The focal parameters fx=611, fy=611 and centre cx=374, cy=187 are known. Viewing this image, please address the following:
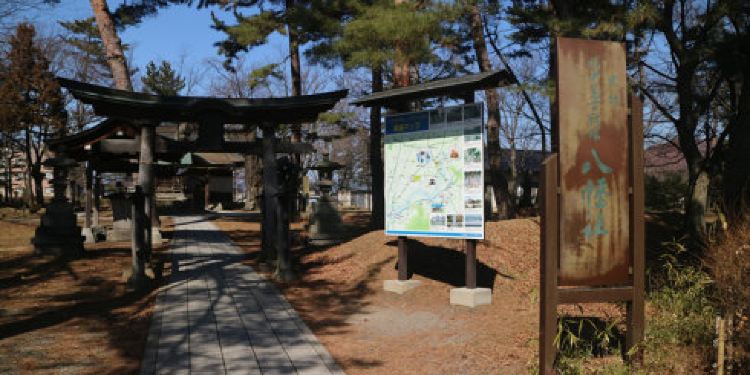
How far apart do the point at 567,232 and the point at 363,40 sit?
8.14 m

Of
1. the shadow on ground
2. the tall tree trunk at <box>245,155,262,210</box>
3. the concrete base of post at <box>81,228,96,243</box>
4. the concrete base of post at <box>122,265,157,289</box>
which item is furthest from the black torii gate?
the tall tree trunk at <box>245,155,262,210</box>

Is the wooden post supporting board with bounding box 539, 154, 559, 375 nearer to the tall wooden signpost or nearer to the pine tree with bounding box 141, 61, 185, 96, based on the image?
the tall wooden signpost

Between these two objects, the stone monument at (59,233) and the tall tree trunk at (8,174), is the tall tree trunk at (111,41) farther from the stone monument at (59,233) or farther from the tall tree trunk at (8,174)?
the tall tree trunk at (8,174)

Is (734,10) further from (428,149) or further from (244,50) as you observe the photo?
(244,50)

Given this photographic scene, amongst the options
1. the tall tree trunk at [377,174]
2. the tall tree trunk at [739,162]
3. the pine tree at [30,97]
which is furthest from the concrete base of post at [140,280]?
the pine tree at [30,97]

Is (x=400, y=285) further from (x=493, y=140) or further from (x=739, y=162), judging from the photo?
(x=493, y=140)

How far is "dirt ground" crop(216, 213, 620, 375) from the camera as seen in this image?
5.94 meters

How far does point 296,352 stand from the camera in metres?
6.17

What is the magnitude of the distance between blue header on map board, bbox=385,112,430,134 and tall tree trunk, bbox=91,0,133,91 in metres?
11.0

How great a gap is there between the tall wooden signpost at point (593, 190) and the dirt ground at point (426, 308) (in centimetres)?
95

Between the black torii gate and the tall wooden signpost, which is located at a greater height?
the black torii gate

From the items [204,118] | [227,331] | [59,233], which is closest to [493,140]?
[204,118]

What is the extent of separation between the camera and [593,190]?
15.5ft

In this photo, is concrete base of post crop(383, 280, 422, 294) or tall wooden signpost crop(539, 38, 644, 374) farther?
concrete base of post crop(383, 280, 422, 294)
